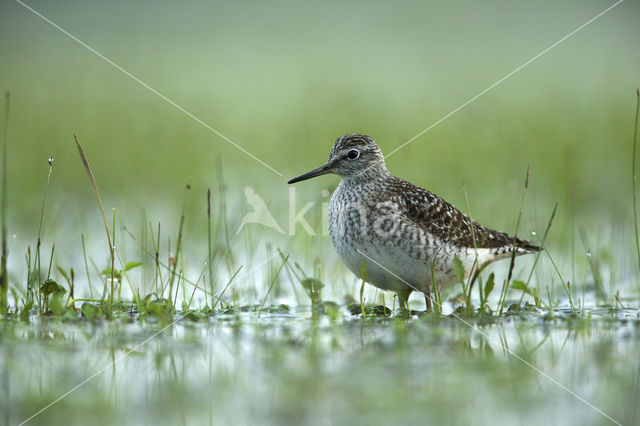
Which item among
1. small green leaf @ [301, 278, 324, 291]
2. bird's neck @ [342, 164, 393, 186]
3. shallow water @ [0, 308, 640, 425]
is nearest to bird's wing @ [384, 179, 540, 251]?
bird's neck @ [342, 164, 393, 186]

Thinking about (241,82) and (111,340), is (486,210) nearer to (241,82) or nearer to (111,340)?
(111,340)

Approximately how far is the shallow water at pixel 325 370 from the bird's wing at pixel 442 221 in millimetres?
1259

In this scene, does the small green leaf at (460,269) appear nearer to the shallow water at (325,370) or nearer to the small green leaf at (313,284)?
the shallow water at (325,370)

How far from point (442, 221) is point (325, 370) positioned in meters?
2.96

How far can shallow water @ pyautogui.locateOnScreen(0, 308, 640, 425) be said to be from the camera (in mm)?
3996

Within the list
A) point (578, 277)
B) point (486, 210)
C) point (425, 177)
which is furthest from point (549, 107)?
point (578, 277)

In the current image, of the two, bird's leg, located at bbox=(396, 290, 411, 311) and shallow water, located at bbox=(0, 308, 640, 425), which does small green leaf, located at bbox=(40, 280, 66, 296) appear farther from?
bird's leg, located at bbox=(396, 290, 411, 311)

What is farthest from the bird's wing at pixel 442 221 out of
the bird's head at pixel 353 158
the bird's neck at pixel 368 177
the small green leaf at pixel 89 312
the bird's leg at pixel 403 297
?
the small green leaf at pixel 89 312

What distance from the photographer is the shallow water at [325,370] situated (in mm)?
3996

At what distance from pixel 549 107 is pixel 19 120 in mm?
11909

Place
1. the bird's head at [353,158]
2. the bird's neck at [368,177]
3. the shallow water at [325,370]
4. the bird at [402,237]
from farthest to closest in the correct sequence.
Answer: the bird's head at [353,158]
the bird's neck at [368,177]
the bird at [402,237]
the shallow water at [325,370]

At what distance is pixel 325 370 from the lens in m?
4.67

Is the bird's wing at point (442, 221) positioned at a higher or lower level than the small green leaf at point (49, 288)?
higher

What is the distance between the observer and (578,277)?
8.20 meters
